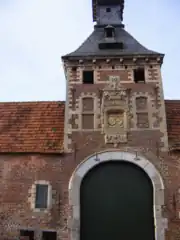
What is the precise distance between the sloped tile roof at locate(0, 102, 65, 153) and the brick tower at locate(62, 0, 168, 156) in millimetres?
822

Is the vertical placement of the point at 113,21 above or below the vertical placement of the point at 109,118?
above

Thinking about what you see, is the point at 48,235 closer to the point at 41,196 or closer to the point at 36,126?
the point at 41,196

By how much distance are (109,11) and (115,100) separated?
7.92m

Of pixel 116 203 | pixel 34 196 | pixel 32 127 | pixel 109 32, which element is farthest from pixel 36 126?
pixel 109 32

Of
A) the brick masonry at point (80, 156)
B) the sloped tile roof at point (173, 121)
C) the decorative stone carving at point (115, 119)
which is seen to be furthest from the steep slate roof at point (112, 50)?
the decorative stone carving at point (115, 119)

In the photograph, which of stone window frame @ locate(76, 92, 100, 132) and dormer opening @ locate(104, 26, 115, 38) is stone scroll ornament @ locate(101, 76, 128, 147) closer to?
stone window frame @ locate(76, 92, 100, 132)

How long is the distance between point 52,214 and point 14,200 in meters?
1.65

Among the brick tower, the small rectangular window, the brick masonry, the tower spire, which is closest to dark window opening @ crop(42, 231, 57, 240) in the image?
the brick masonry

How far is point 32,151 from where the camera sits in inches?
551

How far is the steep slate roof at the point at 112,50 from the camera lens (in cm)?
1562

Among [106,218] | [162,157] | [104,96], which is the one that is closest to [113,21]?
[104,96]

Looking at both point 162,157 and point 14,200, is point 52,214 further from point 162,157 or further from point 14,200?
point 162,157

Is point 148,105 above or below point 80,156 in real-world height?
above

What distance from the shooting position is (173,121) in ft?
50.1
